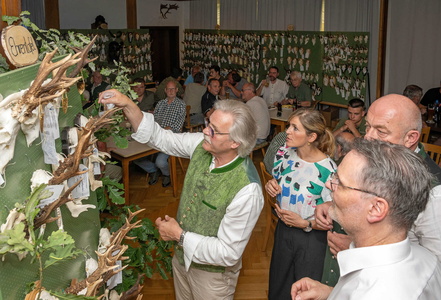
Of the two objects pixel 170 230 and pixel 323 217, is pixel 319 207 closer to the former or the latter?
pixel 323 217

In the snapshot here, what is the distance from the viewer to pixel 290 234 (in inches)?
117

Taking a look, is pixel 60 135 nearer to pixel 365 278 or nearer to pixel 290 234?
pixel 365 278

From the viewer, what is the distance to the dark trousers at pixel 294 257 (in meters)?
2.92

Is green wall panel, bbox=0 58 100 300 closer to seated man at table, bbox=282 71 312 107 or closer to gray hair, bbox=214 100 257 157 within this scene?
gray hair, bbox=214 100 257 157

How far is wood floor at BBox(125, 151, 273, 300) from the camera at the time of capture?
3.97 m

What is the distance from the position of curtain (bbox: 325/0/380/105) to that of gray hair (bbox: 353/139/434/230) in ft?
27.0

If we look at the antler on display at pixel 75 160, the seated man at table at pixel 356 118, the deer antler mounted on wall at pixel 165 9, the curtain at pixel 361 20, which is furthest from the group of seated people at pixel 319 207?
the deer antler mounted on wall at pixel 165 9

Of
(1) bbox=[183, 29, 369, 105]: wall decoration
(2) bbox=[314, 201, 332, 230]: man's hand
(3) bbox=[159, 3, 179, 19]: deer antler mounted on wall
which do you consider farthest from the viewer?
(3) bbox=[159, 3, 179, 19]: deer antler mounted on wall

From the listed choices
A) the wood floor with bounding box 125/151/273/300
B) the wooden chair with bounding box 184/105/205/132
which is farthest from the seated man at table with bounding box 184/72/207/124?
the wood floor with bounding box 125/151/273/300

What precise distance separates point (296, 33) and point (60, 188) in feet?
31.9

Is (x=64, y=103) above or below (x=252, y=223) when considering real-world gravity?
above

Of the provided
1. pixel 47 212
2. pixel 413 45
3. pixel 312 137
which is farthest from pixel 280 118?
pixel 47 212

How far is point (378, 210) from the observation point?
4.98 ft

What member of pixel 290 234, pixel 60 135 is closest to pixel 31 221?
pixel 60 135
